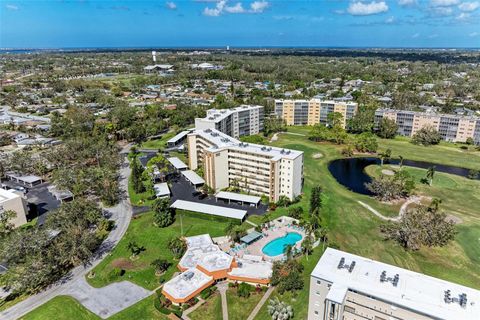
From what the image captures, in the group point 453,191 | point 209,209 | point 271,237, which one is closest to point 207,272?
point 271,237

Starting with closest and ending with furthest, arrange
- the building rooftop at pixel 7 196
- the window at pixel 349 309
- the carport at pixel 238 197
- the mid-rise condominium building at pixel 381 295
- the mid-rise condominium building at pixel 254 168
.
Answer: the mid-rise condominium building at pixel 381 295 < the window at pixel 349 309 < the building rooftop at pixel 7 196 < the mid-rise condominium building at pixel 254 168 < the carport at pixel 238 197

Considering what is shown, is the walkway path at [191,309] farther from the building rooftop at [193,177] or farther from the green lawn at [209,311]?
the building rooftop at [193,177]

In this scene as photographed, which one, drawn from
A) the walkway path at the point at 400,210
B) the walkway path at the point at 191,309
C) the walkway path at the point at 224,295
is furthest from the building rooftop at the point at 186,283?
the walkway path at the point at 400,210

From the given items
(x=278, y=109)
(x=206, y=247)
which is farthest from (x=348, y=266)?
(x=278, y=109)

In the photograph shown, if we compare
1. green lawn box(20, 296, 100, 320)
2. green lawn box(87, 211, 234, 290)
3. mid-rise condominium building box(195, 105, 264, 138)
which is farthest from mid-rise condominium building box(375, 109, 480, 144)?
green lawn box(20, 296, 100, 320)

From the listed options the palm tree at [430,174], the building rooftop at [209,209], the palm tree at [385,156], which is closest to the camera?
the building rooftop at [209,209]

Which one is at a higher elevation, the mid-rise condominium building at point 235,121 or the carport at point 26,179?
the mid-rise condominium building at point 235,121
